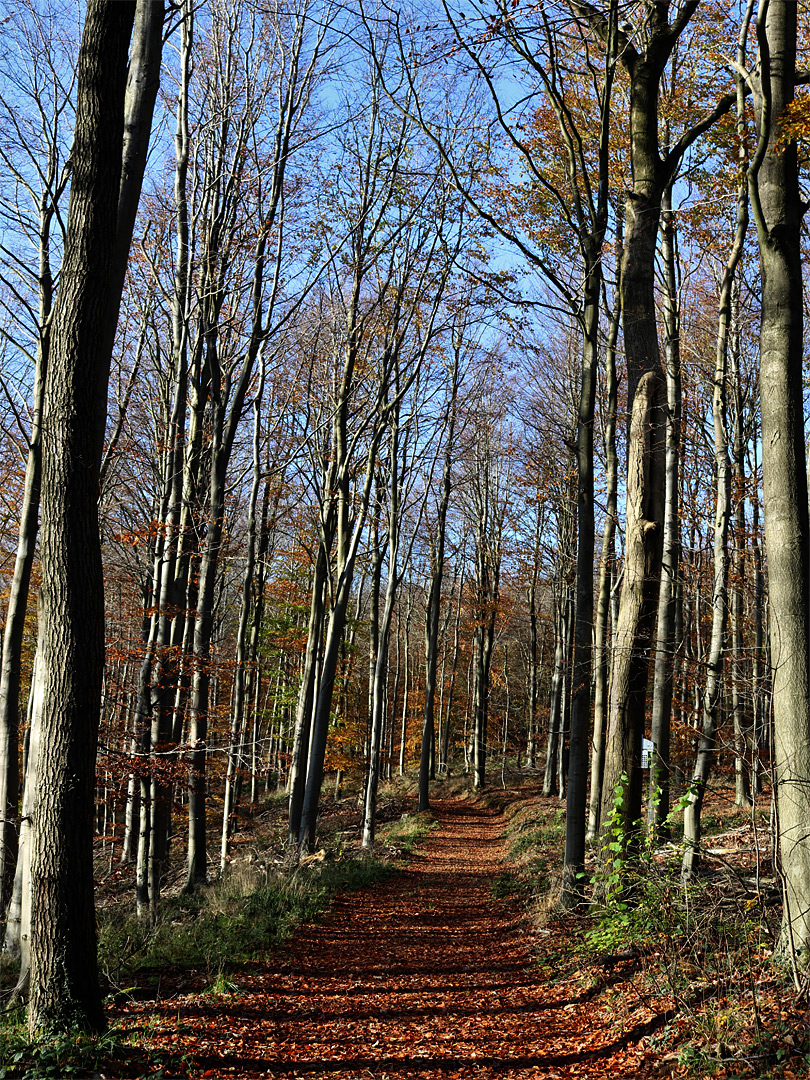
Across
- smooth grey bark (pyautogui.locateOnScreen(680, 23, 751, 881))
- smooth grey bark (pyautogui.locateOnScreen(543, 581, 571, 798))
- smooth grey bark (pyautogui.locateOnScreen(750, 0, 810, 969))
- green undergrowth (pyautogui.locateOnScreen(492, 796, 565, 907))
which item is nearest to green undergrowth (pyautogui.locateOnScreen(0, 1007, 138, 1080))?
smooth grey bark (pyautogui.locateOnScreen(750, 0, 810, 969))

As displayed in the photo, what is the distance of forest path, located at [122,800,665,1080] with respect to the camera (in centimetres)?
448

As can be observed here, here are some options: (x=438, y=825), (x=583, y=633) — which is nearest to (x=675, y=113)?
(x=583, y=633)

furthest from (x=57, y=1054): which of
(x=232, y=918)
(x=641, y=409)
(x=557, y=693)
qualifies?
(x=557, y=693)

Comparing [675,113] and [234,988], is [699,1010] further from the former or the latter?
[675,113]

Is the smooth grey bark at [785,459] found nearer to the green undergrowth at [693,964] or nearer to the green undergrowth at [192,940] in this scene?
the green undergrowth at [693,964]

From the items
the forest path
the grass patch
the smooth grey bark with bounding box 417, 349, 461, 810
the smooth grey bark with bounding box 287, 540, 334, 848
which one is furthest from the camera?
the smooth grey bark with bounding box 417, 349, 461, 810

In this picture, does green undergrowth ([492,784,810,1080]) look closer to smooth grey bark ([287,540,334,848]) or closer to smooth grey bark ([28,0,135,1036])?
smooth grey bark ([28,0,135,1036])

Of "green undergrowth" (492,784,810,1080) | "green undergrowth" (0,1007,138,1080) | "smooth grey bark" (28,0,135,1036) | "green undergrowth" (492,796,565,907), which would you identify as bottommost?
"green undergrowth" (492,796,565,907)

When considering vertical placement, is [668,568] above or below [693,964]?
above

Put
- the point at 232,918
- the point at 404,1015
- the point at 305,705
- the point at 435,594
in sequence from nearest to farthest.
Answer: the point at 404,1015, the point at 232,918, the point at 305,705, the point at 435,594

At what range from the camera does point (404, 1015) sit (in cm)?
556

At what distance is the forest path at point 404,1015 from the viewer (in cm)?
448

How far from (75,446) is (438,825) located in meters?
16.6

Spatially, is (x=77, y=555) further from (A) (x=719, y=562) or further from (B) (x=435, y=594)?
(B) (x=435, y=594)
